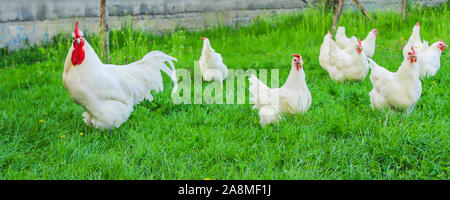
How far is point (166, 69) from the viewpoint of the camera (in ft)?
14.2

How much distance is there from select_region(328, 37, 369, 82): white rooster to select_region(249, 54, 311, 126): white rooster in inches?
70.2

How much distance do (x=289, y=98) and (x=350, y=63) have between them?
1.93m

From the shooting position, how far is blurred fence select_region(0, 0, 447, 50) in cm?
764

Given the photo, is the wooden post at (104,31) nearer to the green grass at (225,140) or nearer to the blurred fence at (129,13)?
the green grass at (225,140)

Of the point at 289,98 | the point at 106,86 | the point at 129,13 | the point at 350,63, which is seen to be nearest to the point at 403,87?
the point at 289,98

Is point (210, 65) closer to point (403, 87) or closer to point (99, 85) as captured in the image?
point (99, 85)

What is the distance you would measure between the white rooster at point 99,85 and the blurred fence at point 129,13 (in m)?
4.41

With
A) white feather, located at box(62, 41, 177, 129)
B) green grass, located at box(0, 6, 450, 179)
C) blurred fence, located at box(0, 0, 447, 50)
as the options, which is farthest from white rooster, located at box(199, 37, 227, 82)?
blurred fence, located at box(0, 0, 447, 50)

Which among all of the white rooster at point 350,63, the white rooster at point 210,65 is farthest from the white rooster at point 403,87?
the white rooster at point 210,65

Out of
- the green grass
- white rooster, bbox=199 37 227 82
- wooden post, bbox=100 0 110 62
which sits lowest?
the green grass

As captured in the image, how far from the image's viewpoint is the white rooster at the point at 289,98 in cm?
376

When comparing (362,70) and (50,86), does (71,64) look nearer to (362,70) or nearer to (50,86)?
(50,86)

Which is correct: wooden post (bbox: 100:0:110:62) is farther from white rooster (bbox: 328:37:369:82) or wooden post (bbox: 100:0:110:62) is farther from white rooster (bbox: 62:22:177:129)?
white rooster (bbox: 328:37:369:82)

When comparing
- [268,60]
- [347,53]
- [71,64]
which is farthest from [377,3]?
[71,64]
